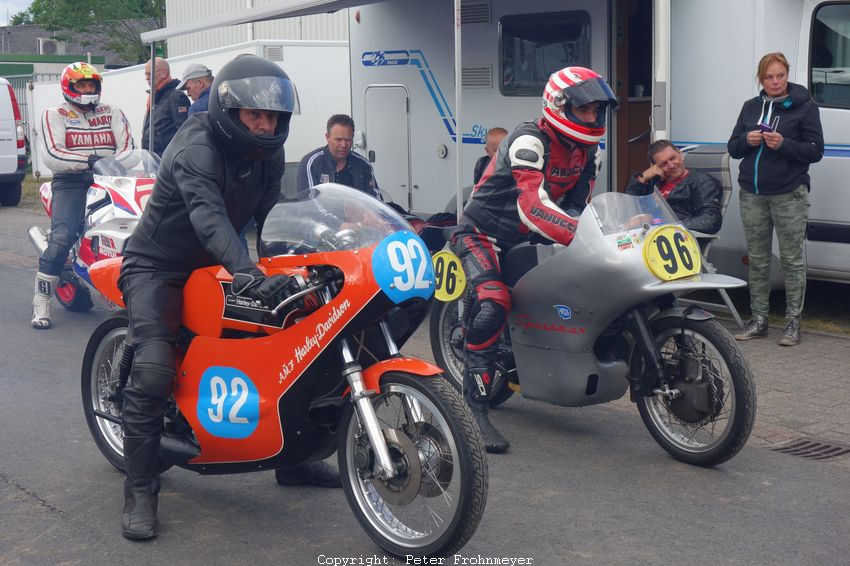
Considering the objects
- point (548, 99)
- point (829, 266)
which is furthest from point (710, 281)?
point (829, 266)

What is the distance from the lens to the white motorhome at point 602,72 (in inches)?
331

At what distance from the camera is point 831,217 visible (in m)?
8.27

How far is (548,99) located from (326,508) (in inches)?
88.3

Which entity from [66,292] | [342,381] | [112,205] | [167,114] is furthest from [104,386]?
[167,114]

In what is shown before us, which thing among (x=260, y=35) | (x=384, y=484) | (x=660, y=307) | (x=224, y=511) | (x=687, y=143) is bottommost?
(x=224, y=511)

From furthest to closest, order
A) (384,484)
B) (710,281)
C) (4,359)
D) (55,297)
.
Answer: (55,297), (4,359), (710,281), (384,484)

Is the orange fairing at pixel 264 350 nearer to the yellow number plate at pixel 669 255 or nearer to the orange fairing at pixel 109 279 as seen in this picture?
the orange fairing at pixel 109 279

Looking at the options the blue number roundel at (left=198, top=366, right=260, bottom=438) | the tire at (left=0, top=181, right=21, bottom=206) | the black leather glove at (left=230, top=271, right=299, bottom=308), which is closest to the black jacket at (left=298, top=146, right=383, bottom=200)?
the blue number roundel at (left=198, top=366, right=260, bottom=438)

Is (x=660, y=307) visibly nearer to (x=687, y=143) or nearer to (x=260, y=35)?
(x=687, y=143)

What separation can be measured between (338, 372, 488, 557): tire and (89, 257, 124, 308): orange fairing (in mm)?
1381

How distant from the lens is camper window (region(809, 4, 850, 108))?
831 cm

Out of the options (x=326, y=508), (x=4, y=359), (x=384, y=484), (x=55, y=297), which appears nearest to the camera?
(x=384, y=484)

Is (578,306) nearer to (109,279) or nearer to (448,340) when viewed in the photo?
(448,340)

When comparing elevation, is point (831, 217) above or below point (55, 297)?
above
